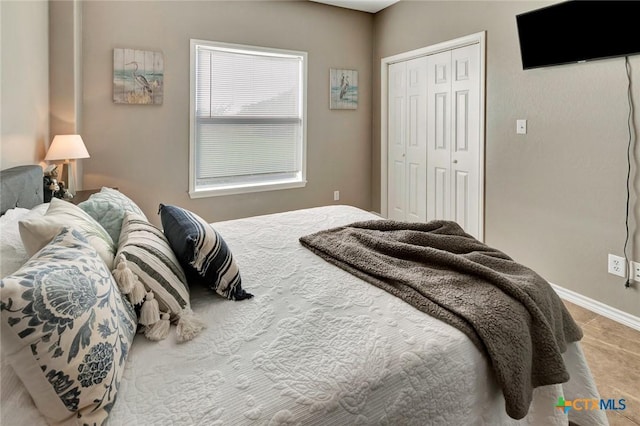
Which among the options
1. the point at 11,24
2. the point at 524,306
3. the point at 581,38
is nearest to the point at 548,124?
the point at 581,38

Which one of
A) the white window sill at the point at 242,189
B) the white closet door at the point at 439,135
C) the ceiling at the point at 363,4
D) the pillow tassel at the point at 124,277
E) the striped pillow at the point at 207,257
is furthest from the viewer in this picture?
the ceiling at the point at 363,4

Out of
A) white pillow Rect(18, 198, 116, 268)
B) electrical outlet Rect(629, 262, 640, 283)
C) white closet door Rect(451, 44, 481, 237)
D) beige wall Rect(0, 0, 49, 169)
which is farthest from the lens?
white closet door Rect(451, 44, 481, 237)

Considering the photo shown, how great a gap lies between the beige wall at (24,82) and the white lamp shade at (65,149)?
7 cm

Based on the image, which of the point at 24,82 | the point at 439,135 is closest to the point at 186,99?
the point at 24,82

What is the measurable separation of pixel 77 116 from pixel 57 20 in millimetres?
725

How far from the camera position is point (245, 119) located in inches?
162

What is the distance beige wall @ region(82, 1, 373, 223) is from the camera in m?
3.38

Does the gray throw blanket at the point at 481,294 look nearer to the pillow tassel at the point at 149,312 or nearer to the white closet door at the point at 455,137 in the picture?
the pillow tassel at the point at 149,312

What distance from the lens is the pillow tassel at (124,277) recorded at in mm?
1122

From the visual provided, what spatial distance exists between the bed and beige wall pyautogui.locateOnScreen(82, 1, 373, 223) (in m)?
2.14

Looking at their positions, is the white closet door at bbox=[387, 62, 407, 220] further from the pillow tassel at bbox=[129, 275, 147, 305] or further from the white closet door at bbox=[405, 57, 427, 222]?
the pillow tassel at bbox=[129, 275, 147, 305]

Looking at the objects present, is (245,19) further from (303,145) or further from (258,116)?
(303,145)

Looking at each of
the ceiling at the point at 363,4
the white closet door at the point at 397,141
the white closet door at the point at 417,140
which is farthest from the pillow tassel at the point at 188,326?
the ceiling at the point at 363,4

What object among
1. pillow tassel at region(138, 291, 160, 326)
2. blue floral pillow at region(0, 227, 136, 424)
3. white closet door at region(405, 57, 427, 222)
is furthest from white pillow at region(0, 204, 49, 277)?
white closet door at region(405, 57, 427, 222)
